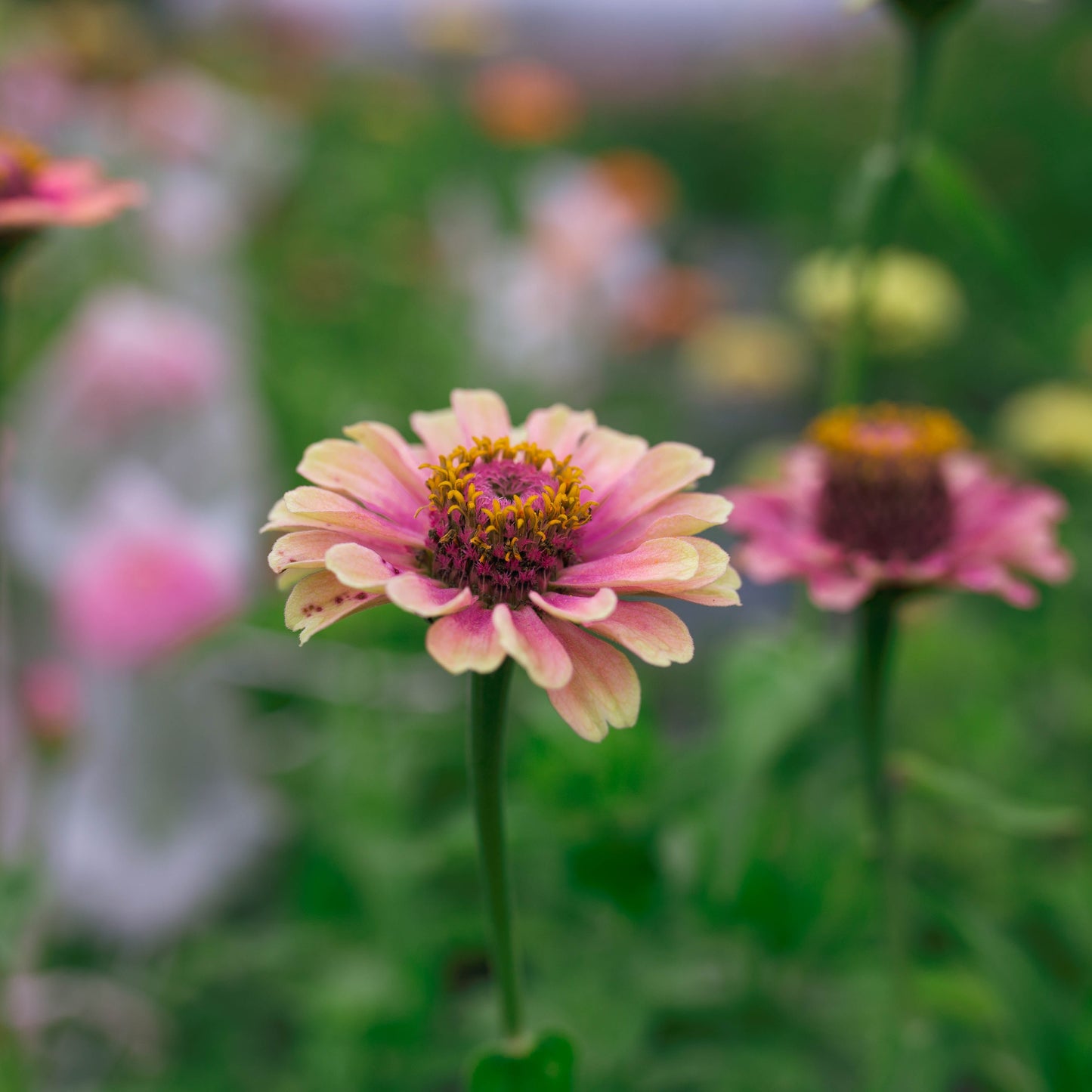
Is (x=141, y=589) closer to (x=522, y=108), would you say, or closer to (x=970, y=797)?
(x=970, y=797)

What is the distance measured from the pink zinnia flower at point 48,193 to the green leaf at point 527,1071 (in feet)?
0.93

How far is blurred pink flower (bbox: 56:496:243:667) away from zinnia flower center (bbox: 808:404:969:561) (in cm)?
44

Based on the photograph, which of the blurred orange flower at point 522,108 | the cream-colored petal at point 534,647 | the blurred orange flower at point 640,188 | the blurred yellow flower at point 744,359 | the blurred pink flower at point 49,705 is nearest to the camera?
the cream-colored petal at point 534,647

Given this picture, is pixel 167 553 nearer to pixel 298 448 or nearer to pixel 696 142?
pixel 298 448

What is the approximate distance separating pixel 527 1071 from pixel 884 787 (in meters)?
0.16

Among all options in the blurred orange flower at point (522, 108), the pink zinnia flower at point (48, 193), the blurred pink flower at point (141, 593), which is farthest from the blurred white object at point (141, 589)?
the blurred orange flower at point (522, 108)

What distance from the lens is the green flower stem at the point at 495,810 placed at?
0.27 metres

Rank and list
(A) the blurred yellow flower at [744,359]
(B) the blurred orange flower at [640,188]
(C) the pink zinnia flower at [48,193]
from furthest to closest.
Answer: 1. (B) the blurred orange flower at [640,188]
2. (A) the blurred yellow flower at [744,359]
3. (C) the pink zinnia flower at [48,193]

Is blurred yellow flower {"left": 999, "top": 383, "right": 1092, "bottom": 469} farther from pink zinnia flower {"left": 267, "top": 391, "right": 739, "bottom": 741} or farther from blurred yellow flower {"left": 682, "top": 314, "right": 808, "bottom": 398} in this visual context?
pink zinnia flower {"left": 267, "top": 391, "right": 739, "bottom": 741}

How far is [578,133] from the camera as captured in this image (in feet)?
8.16

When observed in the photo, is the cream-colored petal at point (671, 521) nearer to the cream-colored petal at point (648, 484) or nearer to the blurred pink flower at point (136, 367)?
the cream-colored petal at point (648, 484)

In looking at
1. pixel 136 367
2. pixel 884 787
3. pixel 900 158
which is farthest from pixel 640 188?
pixel 884 787

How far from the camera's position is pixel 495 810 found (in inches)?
11.1

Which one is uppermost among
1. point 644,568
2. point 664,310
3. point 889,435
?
point 664,310
